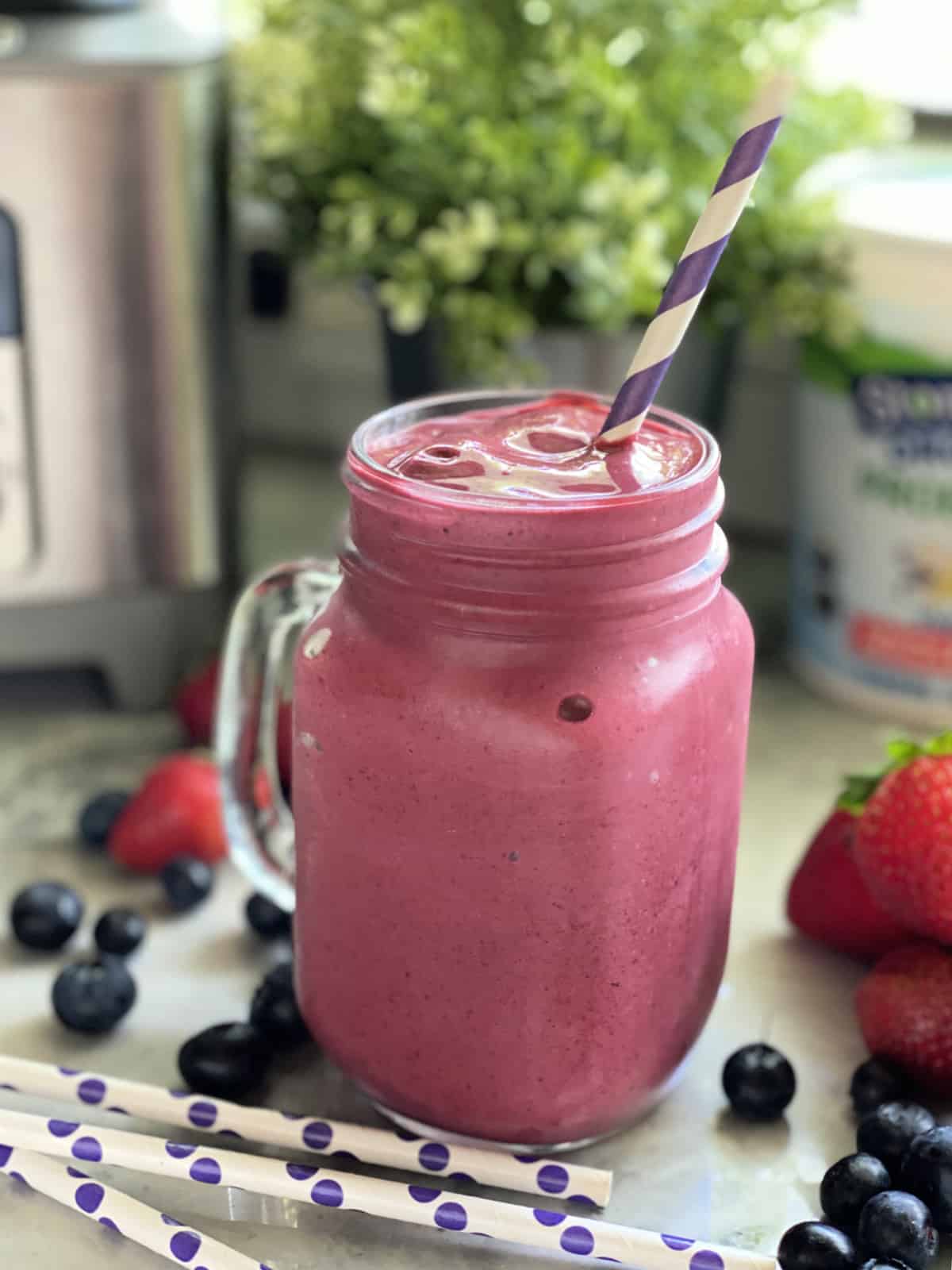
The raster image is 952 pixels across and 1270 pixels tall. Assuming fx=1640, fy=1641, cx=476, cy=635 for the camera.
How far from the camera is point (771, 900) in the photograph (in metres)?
0.96

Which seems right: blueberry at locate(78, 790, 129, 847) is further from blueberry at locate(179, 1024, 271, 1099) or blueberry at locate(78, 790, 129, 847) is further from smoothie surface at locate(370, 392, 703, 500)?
smoothie surface at locate(370, 392, 703, 500)

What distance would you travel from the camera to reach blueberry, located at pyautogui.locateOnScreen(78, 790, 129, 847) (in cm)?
99

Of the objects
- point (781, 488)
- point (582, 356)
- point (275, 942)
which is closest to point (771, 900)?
point (275, 942)

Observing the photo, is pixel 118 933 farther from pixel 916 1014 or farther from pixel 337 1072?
pixel 916 1014

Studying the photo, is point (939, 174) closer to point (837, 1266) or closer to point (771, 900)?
point (771, 900)

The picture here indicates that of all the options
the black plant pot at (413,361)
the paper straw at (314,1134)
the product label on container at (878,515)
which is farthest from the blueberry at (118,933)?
the product label on container at (878,515)

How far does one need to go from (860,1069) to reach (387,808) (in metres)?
0.28

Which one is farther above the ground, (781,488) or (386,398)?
(386,398)

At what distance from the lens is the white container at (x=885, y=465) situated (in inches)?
42.1

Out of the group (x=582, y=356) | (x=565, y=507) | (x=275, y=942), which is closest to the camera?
(x=565, y=507)

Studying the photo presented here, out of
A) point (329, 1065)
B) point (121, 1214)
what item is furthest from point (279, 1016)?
Result: point (121, 1214)

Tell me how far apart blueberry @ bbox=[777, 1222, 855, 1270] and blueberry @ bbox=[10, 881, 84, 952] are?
42 cm

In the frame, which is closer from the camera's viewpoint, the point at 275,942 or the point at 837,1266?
the point at 837,1266

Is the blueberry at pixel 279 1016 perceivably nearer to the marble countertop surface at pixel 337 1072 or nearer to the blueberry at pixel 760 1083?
the marble countertop surface at pixel 337 1072
